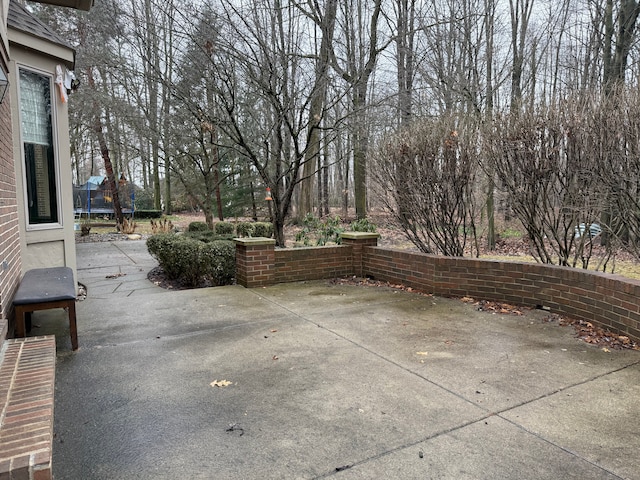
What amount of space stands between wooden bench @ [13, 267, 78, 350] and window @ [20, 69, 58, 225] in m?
1.55

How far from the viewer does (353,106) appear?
26.8 ft

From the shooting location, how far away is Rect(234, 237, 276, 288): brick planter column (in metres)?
6.11

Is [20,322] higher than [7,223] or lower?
lower

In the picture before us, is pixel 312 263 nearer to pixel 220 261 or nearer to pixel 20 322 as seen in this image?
pixel 220 261

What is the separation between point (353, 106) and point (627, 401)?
260 inches

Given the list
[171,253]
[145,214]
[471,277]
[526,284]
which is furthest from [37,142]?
[145,214]

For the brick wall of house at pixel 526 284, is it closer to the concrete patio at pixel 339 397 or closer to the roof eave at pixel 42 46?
the concrete patio at pixel 339 397

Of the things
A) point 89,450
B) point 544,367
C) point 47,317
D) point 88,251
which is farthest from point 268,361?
point 88,251

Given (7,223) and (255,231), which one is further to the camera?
(255,231)

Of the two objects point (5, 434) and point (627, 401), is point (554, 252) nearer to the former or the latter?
point (627, 401)

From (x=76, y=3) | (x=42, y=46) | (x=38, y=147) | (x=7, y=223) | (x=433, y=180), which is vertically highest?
(x=76, y=3)

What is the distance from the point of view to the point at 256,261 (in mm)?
6164

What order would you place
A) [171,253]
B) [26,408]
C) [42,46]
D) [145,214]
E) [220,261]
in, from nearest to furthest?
[26,408] < [42,46] < [220,261] < [171,253] < [145,214]

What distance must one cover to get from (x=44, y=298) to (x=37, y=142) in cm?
287
